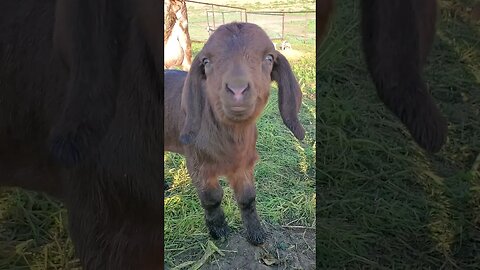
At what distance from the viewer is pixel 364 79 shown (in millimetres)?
2012

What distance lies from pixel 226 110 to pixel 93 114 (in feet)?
1.40

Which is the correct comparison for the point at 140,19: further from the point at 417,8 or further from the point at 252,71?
the point at 417,8

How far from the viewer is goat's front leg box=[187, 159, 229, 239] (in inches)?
72.0

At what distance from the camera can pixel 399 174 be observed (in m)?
2.12

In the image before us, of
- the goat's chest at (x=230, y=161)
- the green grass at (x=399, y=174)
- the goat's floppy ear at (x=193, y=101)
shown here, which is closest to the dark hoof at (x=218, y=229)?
the goat's chest at (x=230, y=161)

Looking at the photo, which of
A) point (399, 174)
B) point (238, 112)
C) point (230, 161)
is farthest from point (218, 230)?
point (399, 174)

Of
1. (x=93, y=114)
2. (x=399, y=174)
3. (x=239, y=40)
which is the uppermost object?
(x=239, y=40)

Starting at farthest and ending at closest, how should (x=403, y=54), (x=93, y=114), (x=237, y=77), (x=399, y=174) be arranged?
(x=399, y=174) < (x=403, y=54) < (x=93, y=114) < (x=237, y=77)

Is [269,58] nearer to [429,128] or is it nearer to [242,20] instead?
[242,20]

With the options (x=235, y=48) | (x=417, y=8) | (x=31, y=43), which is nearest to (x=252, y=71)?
(x=235, y=48)

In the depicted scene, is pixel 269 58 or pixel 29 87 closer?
pixel 269 58

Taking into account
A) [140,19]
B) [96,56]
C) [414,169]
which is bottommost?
[414,169]

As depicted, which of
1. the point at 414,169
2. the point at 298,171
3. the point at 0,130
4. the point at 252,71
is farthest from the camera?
the point at 414,169

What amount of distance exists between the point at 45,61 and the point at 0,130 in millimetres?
290
